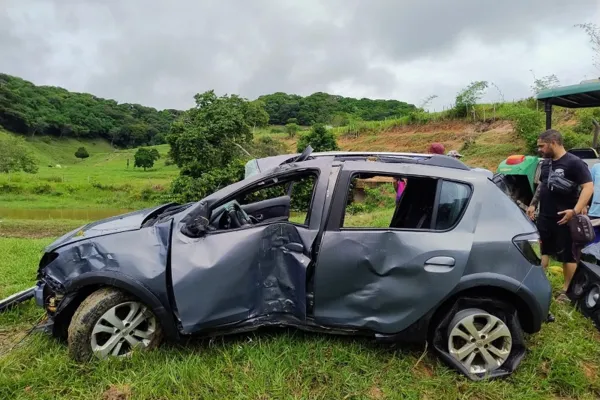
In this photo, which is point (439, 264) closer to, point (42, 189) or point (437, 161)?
point (437, 161)

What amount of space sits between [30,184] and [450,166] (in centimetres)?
3822

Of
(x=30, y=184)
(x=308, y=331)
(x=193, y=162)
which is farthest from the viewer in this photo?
(x=30, y=184)

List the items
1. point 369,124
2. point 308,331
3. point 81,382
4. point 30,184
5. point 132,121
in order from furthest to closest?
point 132,121
point 30,184
point 369,124
point 308,331
point 81,382

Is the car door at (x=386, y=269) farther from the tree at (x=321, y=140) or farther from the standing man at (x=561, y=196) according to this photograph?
the tree at (x=321, y=140)

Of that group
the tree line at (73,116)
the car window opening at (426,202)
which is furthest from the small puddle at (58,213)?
the tree line at (73,116)

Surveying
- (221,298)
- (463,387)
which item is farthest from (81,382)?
(463,387)

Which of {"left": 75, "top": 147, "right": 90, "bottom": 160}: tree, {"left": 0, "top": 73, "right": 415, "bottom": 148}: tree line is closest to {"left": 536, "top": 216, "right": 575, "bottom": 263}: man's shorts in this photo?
{"left": 0, "top": 73, "right": 415, "bottom": 148}: tree line

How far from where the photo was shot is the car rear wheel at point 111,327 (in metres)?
2.86

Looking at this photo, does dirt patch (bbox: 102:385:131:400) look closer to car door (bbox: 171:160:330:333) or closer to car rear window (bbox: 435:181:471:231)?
car door (bbox: 171:160:330:333)

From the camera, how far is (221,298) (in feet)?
9.39

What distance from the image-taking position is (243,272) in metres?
2.90

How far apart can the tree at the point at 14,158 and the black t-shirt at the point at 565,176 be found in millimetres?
51812

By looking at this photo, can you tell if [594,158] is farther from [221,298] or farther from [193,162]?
[193,162]

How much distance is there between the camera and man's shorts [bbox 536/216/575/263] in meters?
4.10
